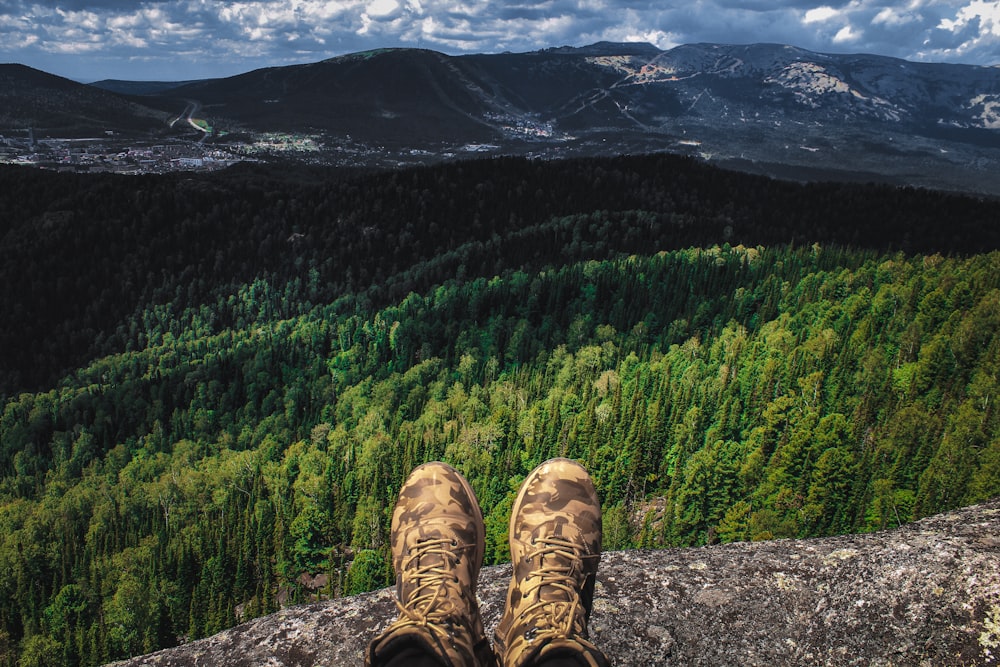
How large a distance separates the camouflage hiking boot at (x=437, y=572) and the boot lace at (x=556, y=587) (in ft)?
3.49

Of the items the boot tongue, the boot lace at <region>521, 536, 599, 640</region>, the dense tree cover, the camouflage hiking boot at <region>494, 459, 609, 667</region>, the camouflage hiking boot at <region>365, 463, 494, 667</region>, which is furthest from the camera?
the dense tree cover

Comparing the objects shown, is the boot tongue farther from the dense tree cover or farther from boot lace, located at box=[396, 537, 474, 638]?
the dense tree cover

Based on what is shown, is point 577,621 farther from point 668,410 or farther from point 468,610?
point 668,410

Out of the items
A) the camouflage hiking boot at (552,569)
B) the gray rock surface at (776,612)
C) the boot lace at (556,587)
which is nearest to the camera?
the camouflage hiking boot at (552,569)

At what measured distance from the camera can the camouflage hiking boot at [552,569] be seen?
29.4 feet

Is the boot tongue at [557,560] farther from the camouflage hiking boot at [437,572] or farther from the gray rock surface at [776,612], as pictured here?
the camouflage hiking boot at [437,572]

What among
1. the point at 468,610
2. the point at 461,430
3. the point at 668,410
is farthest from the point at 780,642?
the point at 461,430

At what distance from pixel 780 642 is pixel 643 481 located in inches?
2970

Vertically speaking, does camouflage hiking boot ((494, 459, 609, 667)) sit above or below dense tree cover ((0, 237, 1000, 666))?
above

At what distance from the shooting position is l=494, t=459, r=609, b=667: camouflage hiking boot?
8953 mm

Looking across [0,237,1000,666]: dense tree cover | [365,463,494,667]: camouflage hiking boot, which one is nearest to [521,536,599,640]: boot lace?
[365,463,494,667]: camouflage hiking boot

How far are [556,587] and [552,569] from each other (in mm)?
448

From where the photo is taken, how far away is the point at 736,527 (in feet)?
170

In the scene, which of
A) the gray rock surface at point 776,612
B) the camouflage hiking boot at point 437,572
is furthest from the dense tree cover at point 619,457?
the camouflage hiking boot at point 437,572
